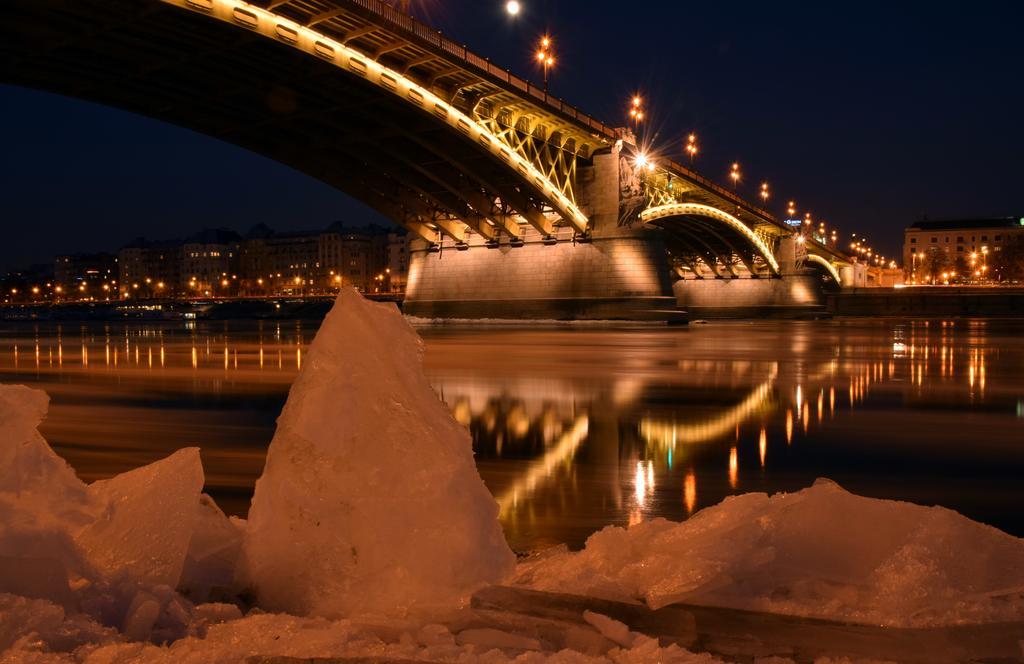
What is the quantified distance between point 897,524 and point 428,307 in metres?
49.3

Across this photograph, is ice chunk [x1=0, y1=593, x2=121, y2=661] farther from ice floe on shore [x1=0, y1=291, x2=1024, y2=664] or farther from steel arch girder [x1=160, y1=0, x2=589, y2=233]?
steel arch girder [x1=160, y1=0, x2=589, y2=233]

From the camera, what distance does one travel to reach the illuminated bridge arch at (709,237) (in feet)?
195

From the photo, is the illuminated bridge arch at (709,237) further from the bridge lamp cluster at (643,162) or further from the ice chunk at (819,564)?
the ice chunk at (819,564)

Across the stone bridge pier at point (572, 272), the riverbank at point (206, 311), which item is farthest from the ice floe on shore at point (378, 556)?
the riverbank at point (206, 311)

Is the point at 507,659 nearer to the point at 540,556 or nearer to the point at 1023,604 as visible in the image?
the point at 540,556

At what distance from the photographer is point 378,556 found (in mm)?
3254

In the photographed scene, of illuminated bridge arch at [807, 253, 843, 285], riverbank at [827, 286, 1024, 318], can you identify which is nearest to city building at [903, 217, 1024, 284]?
illuminated bridge arch at [807, 253, 843, 285]

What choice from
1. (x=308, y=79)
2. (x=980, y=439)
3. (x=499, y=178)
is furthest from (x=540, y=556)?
(x=499, y=178)

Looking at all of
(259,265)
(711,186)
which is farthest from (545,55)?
(259,265)

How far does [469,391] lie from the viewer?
12.4 m

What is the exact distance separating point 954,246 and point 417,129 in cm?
15648

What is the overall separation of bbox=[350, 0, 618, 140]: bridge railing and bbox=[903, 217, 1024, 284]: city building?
4306 inches

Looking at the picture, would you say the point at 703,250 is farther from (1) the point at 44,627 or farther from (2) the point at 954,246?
(2) the point at 954,246

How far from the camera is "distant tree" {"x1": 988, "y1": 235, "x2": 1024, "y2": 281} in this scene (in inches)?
4326
